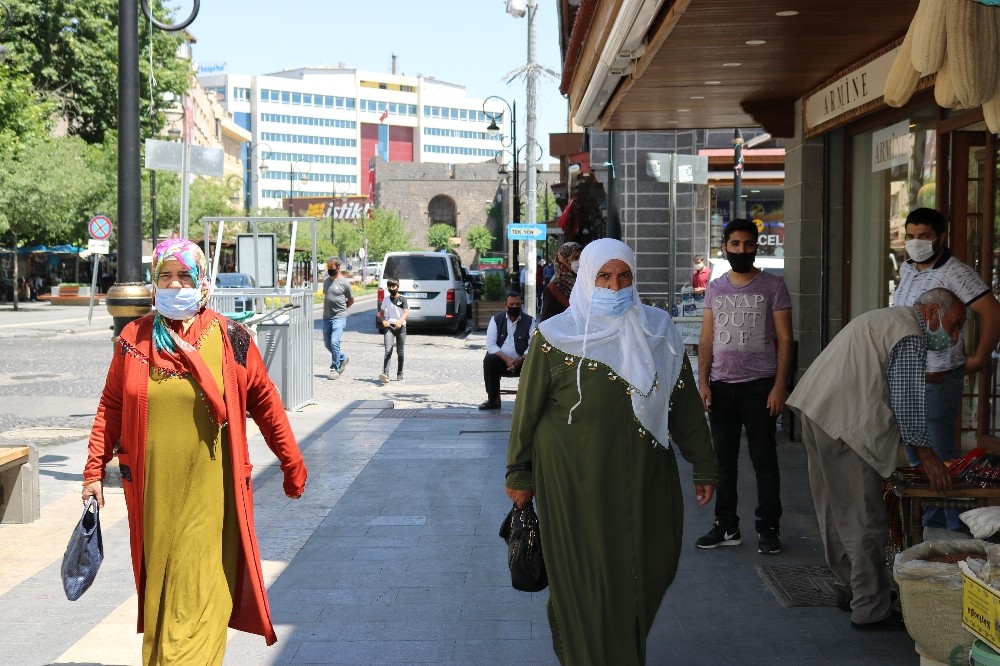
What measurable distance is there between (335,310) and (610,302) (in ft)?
43.6

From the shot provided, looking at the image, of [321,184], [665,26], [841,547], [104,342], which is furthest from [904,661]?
[321,184]

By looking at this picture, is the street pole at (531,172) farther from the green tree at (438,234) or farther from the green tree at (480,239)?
the green tree at (438,234)

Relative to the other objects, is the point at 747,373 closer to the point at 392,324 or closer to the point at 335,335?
the point at 392,324

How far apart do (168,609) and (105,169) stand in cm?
4419

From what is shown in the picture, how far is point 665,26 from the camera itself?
6.51 m

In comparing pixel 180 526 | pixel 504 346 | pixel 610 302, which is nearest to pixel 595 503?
pixel 610 302

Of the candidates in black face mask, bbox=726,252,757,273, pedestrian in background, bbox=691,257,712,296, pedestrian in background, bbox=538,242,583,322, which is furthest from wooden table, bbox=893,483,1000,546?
pedestrian in background, bbox=691,257,712,296

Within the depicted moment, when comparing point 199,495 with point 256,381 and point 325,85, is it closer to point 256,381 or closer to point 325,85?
point 256,381

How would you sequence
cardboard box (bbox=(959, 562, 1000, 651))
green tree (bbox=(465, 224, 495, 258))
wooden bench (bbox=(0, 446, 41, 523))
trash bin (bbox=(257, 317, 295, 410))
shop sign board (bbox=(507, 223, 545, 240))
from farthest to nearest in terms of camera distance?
green tree (bbox=(465, 224, 495, 258)) → shop sign board (bbox=(507, 223, 545, 240)) → trash bin (bbox=(257, 317, 295, 410)) → wooden bench (bbox=(0, 446, 41, 523)) → cardboard box (bbox=(959, 562, 1000, 651))

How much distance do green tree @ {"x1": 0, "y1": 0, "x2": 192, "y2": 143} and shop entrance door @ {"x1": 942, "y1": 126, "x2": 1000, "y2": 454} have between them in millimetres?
34860

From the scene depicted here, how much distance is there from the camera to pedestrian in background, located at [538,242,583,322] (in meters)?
8.50

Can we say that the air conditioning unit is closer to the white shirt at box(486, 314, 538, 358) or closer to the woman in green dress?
the woman in green dress

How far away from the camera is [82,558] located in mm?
4168

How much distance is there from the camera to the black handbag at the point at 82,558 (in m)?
4.13
